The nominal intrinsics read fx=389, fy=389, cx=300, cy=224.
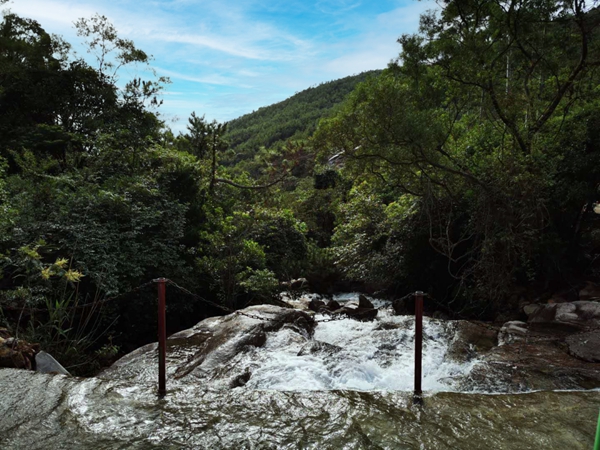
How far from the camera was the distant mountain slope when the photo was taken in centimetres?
4990

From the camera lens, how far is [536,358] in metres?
5.29

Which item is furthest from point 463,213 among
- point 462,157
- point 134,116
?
point 134,116

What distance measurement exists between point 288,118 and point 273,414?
56.6 meters

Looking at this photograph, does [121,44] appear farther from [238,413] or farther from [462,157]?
[238,413]

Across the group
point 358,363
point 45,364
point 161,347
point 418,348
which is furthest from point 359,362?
point 45,364

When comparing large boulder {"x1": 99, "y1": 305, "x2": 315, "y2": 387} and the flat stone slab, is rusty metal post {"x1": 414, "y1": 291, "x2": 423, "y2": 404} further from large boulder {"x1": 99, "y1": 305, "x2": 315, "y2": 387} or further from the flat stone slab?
the flat stone slab

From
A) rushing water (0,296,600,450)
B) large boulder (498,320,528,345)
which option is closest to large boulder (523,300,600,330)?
large boulder (498,320,528,345)

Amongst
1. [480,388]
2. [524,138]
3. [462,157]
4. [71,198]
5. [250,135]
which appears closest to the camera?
[480,388]

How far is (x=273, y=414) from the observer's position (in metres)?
3.51

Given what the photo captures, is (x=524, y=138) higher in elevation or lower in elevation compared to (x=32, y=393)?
higher

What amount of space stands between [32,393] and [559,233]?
9.32 m

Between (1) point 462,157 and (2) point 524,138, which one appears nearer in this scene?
(2) point 524,138

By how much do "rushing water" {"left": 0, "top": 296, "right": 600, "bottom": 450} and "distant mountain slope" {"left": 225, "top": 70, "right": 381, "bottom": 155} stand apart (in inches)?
1552

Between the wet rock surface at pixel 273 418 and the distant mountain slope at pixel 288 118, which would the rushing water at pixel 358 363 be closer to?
the wet rock surface at pixel 273 418
